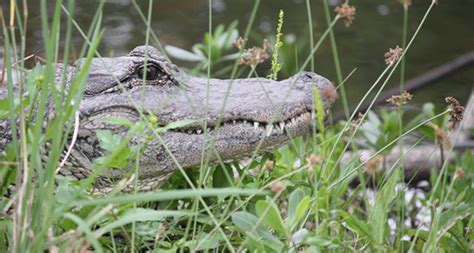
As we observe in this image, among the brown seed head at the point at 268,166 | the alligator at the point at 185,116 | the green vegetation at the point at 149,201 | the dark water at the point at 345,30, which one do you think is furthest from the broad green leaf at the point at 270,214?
the dark water at the point at 345,30

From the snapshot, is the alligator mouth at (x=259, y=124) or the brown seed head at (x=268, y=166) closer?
the brown seed head at (x=268, y=166)

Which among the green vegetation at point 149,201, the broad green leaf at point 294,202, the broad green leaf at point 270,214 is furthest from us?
the broad green leaf at point 294,202

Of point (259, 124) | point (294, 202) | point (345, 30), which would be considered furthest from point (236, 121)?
point (345, 30)

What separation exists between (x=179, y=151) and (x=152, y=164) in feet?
0.34

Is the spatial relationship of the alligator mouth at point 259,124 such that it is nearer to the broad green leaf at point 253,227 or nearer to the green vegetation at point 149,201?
the green vegetation at point 149,201

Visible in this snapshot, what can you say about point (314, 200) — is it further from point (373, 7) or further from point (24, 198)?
point (373, 7)

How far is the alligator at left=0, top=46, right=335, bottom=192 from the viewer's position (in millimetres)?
2955

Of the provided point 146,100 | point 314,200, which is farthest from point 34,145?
point 146,100

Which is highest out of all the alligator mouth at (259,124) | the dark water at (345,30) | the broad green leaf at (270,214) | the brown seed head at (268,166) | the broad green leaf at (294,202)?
the broad green leaf at (270,214)

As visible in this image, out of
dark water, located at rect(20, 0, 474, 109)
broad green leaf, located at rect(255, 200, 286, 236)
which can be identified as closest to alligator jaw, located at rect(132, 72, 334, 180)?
broad green leaf, located at rect(255, 200, 286, 236)

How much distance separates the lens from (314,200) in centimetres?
228

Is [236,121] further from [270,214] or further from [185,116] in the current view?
[270,214]

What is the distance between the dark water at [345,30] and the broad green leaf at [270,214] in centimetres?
→ 442

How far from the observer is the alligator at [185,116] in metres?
2.96
